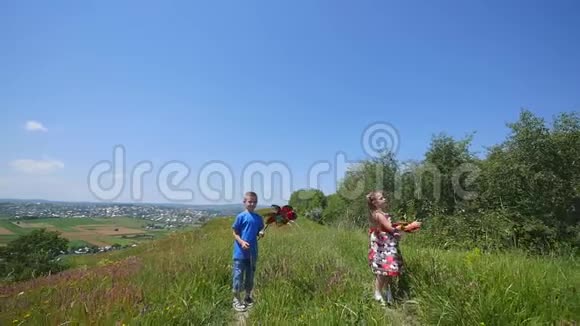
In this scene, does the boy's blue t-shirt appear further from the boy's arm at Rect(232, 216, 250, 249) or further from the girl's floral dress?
the girl's floral dress

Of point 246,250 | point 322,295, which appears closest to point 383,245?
point 322,295

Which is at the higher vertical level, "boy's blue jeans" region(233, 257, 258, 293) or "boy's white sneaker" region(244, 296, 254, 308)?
"boy's blue jeans" region(233, 257, 258, 293)

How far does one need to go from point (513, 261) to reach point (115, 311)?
4583mm

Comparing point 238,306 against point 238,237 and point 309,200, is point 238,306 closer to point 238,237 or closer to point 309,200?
point 238,237

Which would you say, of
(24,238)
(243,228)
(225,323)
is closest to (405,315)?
(225,323)

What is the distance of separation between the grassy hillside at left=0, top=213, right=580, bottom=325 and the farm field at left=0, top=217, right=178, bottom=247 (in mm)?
24000

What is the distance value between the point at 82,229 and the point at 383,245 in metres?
43.3

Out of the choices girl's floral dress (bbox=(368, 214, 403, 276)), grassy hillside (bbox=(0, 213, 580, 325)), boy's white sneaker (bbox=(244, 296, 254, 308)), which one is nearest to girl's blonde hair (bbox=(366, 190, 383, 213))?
girl's floral dress (bbox=(368, 214, 403, 276))

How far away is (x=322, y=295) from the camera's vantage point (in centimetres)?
447

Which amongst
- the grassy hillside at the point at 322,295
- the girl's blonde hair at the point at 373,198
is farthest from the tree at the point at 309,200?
the girl's blonde hair at the point at 373,198

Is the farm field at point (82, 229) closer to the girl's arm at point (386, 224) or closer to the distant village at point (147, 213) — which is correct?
the distant village at point (147, 213)

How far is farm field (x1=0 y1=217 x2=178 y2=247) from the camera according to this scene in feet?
100

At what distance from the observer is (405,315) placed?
409cm

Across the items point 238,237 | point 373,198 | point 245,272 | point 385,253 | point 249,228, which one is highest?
point 373,198
